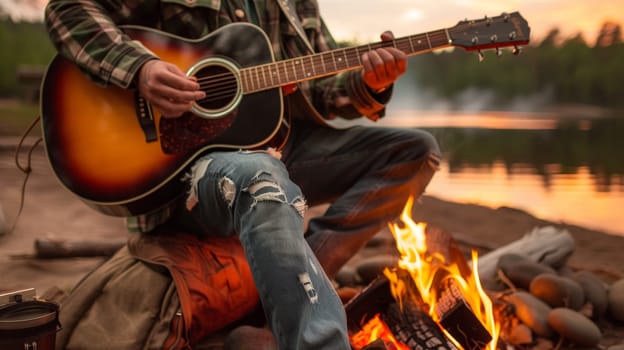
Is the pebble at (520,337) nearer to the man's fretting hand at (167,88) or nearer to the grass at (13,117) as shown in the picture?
the man's fretting hand at (167,88)

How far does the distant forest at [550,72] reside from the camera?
1123cm

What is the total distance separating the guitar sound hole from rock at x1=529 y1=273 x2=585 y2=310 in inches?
61.7

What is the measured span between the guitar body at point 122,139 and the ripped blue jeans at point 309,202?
118mm

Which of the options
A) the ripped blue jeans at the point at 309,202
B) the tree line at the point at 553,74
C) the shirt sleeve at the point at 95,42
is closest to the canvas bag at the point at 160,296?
the ripped blue jeans at the point at 309,202

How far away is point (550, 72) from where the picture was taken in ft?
45.3

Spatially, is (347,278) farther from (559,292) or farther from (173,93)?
(173,93)

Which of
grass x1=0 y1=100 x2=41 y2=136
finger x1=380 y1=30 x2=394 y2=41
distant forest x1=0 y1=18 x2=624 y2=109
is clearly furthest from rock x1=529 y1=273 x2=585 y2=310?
distant forest x1=0 y1=18 x2=624 y2=109

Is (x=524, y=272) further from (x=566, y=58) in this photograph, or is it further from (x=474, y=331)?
(x=566, y=58)

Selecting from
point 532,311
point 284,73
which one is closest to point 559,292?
point 532,311

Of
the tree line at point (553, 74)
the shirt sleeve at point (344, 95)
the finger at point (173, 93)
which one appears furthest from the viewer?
the tree line at point (553, 74)

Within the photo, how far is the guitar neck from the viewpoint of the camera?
5.97 ft

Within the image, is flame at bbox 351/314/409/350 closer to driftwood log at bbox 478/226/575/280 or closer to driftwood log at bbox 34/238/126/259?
driftwood log at bbox 478/226/575/280

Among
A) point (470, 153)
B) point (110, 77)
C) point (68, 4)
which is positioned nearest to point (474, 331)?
point (110, 77)

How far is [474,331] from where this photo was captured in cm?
163
